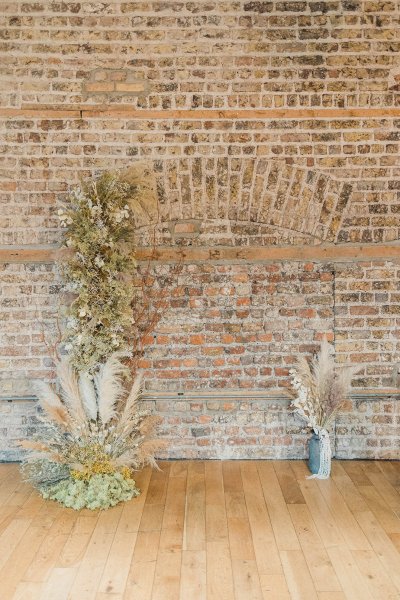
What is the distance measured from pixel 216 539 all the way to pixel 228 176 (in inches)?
101

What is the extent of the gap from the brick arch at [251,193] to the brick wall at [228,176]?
→ 1 centimetres

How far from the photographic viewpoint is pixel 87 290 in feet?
13.8

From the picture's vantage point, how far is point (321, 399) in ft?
14.8

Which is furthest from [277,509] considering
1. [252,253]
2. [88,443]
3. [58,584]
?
[252,253]

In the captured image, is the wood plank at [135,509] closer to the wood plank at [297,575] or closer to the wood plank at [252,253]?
the wood plank at [297,575]

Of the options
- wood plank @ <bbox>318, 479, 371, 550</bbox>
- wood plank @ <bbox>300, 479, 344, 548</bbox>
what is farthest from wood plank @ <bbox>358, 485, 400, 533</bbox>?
wood plank @ <bbox>300, 479, 344, 548</bbox>

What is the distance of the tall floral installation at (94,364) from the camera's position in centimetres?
412

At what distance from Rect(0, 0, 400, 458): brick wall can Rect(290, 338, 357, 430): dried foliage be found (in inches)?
8.9

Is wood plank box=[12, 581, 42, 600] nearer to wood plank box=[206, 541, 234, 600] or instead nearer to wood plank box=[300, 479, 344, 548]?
wood plank box=[206, 541, 234, 600]

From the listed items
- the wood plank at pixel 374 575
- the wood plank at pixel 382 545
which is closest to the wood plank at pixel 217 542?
the wood plank at pixel 374 575

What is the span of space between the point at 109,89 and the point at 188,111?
61 centimetres

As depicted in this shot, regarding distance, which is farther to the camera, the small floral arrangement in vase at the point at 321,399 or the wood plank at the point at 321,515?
the small floral arrangement in vase at the point at 321,399

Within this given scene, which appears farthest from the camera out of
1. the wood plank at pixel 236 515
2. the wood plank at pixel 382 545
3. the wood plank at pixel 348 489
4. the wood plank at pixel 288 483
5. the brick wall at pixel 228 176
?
the brick wall at pixel 228 176

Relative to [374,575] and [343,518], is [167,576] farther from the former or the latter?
[343,518]
